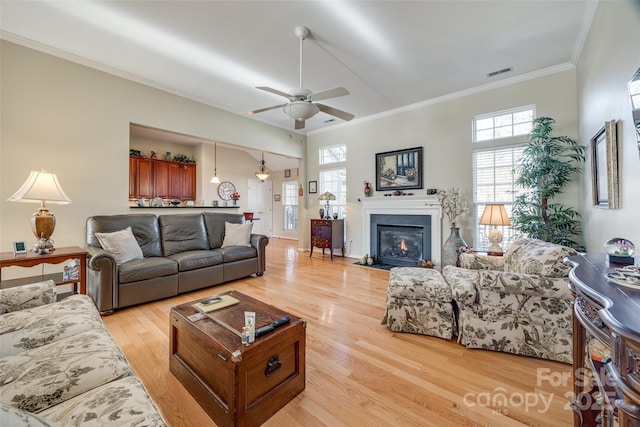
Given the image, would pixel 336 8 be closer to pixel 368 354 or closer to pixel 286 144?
pixel 368 354

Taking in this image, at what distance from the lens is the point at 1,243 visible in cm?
282

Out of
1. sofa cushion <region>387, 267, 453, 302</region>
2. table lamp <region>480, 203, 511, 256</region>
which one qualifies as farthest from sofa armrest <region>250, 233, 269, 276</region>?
table lamp <region>480, 203, 511, 256</region>

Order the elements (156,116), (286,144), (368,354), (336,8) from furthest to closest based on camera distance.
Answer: (286,144), (156,116), (336,8), (368,354)

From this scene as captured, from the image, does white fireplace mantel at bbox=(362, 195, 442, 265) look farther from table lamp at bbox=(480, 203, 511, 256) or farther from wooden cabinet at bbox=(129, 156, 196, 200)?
wooden cabinet at bbox=(129, 156, 196, 200)

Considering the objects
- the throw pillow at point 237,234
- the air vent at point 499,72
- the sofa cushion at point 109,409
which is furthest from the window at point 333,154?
the sofa cushion at point 109,409

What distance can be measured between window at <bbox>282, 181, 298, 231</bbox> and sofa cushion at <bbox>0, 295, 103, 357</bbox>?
24.5ft

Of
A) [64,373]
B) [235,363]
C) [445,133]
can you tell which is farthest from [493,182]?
[64,373]

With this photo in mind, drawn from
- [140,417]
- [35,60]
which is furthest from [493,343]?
[35,60]

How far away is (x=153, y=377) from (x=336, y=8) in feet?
11.4

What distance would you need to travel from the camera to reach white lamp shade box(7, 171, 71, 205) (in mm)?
2342

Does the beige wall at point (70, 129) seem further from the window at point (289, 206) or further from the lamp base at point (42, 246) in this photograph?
the window at point (289, 206)

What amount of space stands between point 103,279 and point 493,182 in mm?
5394

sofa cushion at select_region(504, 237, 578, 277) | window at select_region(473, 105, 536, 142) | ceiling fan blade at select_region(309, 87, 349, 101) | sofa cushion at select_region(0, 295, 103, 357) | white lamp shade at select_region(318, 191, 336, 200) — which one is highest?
window at select_region(473, 105, 536, 142)

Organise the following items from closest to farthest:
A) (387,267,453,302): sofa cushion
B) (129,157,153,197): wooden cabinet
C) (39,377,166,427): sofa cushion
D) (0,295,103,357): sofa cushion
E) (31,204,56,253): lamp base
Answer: (39,377,166,427): sofa cushion, (0,295,103,357): sofa cushion, (387,267,453,302): sofa cushion, (31,204,56,253): lamp base, (129,157,153,197): wooden cabinet
